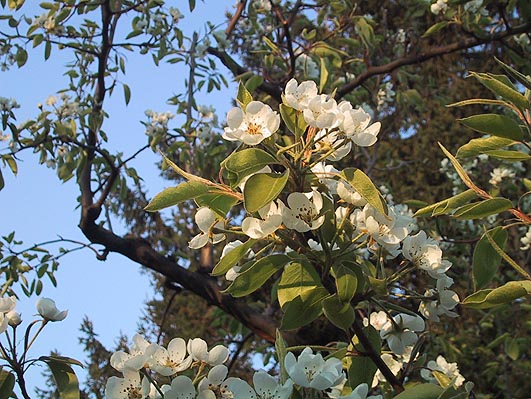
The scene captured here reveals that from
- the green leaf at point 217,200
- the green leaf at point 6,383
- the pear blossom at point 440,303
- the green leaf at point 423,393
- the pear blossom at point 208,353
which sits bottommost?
the green leaf at point 423,393

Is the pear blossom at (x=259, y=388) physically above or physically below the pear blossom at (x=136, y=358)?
below

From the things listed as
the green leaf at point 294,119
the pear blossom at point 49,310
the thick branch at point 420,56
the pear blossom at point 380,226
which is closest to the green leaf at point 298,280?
the pear blossom at point 380,226

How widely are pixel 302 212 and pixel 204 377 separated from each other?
12.4 inches

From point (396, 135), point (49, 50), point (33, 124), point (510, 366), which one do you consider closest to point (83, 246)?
point (33, 124)

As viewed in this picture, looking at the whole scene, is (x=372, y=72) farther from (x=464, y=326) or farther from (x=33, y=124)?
(x=464, y=326)

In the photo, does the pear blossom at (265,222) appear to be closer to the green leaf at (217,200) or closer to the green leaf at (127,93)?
the green leaf at (217,200)

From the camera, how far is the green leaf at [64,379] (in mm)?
1273

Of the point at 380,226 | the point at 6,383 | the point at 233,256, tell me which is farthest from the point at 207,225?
the point at 6,383

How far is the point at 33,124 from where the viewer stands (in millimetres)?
3508

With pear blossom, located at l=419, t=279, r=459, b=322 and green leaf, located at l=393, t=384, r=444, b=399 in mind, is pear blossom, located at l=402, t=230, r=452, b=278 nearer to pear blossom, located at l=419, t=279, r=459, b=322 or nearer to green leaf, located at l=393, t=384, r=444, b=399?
pear blossom, located at l=419, t=279, r=459, b=322

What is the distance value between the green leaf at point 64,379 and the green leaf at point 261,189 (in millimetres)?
464

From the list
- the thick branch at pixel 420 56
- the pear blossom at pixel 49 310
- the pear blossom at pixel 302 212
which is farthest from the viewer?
the thick branch at pixel 420 56

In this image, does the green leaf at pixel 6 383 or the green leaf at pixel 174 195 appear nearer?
the green leaf at pixel 174 195

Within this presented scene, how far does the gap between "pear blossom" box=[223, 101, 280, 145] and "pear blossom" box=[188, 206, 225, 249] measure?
0.44ft
